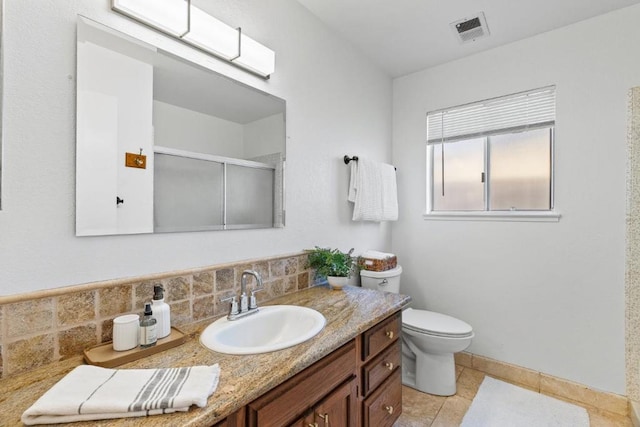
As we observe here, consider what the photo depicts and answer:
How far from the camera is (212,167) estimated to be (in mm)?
1345

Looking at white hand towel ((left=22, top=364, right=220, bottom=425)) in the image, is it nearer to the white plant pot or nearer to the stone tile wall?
the white plant pot

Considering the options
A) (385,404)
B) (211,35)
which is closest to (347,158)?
(211,35)

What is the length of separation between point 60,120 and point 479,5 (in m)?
2.19

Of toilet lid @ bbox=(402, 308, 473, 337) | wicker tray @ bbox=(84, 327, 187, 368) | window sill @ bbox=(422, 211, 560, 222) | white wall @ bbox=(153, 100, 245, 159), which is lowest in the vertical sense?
toilet lid @ bbox=(402, 308, 473, 337)

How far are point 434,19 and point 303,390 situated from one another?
7.26ft

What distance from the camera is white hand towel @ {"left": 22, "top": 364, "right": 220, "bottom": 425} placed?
2.13ft

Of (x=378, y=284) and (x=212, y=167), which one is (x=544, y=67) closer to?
(x=378, y=284)

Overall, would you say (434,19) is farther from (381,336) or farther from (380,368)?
(380,368)

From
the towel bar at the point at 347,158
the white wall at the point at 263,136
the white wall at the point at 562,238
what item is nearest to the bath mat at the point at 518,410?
the white wall at the point at 562,238

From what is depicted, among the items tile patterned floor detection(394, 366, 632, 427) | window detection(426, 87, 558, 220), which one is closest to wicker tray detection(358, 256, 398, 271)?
window detection(426, 87, 558, 220)

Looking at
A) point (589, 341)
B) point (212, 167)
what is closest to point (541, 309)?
point (589, 341)

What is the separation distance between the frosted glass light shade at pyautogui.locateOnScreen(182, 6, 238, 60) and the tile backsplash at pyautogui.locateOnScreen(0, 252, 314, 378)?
3.14 feet

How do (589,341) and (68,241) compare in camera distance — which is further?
(589,341)

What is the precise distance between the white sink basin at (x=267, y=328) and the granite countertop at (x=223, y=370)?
42mm
